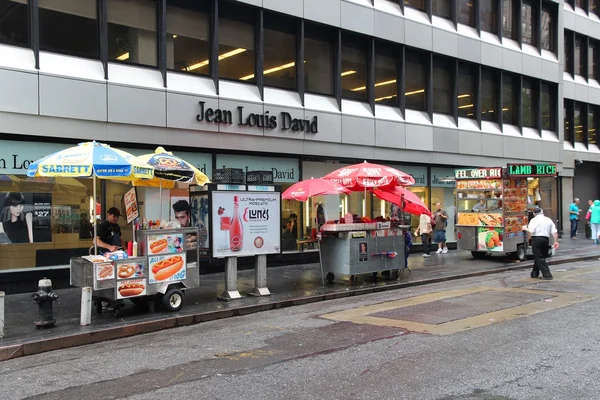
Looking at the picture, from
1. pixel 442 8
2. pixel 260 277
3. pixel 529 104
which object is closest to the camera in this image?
Answer: pixel 260 277

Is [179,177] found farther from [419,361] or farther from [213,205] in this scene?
[419,361]

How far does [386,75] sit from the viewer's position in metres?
20.2

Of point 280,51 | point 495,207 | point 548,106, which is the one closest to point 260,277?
point 280,51

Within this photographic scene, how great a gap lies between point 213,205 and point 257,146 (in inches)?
223

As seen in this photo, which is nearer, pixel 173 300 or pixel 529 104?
pixel 173 300

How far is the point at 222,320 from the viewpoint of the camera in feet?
32.0

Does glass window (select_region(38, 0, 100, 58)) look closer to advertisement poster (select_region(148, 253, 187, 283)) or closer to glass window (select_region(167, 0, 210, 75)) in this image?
glass window (select_region(167, 0, 210, 75))

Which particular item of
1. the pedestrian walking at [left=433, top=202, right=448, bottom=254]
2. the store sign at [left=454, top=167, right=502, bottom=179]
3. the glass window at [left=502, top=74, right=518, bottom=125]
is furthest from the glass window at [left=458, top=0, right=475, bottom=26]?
the pedestrian walking at [left=433, top=202, right=448, bottom=254]

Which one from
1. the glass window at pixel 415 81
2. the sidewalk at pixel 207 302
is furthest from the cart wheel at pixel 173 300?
the glass window at pixel 415 81

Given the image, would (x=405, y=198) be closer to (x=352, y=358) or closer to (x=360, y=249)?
(x=360, y=249)

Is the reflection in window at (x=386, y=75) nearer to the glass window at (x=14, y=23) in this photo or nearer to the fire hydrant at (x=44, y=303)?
the glass window at (x=14, y=23)

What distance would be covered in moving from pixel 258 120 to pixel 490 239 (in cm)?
850

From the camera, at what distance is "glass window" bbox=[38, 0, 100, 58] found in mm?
12586

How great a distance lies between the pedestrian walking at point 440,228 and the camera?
1920cm
